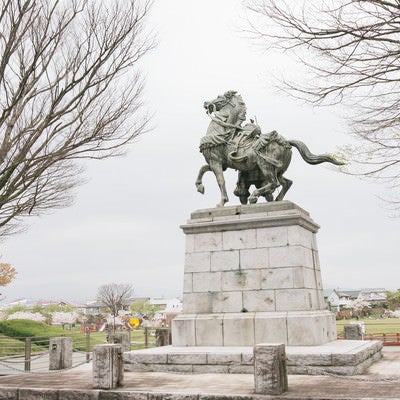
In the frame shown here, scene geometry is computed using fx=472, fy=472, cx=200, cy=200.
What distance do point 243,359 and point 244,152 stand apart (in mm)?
4883

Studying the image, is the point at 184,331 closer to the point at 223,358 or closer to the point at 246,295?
the point at 246,295

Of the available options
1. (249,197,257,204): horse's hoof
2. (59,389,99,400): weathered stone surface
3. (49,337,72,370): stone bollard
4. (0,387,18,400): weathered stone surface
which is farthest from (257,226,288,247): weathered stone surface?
(49,337,72,370): stone bollard

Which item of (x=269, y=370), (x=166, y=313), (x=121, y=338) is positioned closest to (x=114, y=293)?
(x=166, y=313)

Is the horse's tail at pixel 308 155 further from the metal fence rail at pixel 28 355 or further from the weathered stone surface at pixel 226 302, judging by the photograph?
the metal fence rail at pixel 28 355

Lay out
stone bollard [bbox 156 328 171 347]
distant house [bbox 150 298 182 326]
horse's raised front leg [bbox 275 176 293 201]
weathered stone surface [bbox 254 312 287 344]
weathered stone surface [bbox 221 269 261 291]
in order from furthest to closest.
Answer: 1. distant house [bbox 150 298 182 326]
2. stone bollard [bbox 156 328 171 347]
3. horse's raised front leg [bbox 275 176 293 201]
4. weathered stone surface [bbox 221 269 261 291]
5. weathered stone surface [bbox 254 312 287 344]

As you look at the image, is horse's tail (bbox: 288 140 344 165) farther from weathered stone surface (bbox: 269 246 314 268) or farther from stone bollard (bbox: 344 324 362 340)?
stone bollard (bbox: 344 324 362 340)

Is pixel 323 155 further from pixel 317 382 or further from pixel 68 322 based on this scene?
pixel 68 322

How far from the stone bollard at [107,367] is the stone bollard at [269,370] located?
93.3 inches

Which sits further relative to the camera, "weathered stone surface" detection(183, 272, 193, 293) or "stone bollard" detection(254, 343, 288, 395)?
"weathered stone surface" detection(183, 272, 193, 293)

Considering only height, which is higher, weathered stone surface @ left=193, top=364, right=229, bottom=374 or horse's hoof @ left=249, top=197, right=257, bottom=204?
horse's hoof @ left=249, top=197, right=257, bottom=204

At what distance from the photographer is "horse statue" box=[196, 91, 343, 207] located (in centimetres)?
1115

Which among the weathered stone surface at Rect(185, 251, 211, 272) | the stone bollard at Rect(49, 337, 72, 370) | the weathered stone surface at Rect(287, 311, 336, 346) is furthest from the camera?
the stone bollard at Rect(49, 337, 72, 370)

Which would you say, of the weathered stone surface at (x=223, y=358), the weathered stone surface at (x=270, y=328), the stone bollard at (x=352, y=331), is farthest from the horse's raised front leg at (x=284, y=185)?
the stone bollard at (x=352, y=331)

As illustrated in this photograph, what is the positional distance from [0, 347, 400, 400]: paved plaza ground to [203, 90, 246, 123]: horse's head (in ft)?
20.8
